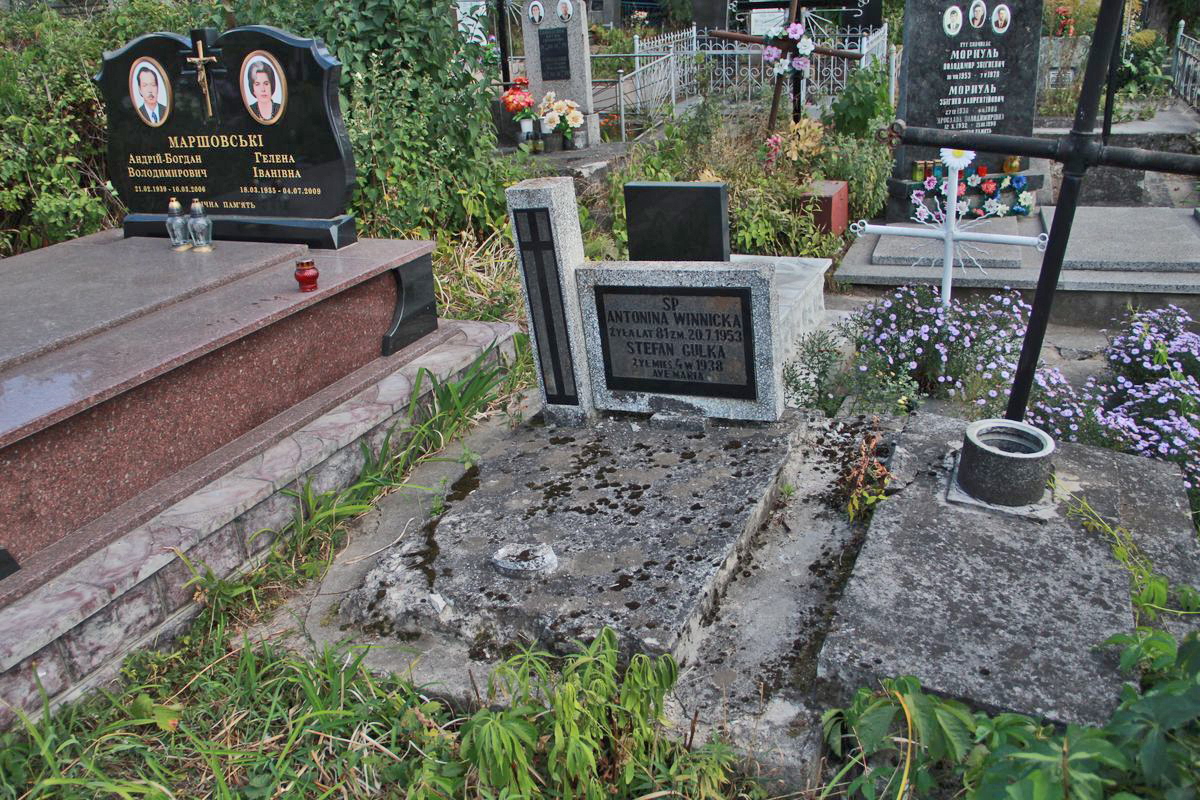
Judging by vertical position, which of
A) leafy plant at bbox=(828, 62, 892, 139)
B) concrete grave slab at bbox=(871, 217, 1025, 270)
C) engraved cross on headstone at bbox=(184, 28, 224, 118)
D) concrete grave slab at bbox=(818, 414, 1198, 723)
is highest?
engraved cross on headstone at bbox=(184, 28, 224, 118)

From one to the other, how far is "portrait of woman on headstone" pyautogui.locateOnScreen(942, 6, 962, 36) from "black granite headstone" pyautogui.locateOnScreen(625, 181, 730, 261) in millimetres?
4451

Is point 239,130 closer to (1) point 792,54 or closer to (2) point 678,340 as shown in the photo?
(2) point 678,340

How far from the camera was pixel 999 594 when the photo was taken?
2.64 meters

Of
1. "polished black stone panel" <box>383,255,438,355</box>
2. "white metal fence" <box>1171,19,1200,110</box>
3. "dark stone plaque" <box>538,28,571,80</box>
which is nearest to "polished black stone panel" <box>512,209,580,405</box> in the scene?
"polished black stone panel" <box>383,255,438,355</box>

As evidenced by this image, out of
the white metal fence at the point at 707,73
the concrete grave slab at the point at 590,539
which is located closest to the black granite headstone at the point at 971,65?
the concrete grave slab at the point at 590,539

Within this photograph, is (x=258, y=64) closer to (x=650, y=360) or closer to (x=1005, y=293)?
(x=650, y=360)

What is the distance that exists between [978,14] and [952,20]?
246 millimetres

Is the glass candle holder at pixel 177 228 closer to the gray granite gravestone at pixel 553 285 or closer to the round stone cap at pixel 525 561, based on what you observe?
the gray granite gravestone at pixel 553 285

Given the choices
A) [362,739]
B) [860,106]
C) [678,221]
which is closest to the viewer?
[362,739]

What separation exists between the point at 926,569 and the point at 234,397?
2.78 meters

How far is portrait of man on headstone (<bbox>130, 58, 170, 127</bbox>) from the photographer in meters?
4.92

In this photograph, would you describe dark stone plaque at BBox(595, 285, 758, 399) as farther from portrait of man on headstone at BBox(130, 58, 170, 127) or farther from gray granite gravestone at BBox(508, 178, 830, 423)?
portrait of man on headstone at BBox(130, 58, 170, 127)

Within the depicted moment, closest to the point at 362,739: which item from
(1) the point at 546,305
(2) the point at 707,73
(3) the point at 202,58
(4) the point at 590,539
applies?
(4) the point at 590,539

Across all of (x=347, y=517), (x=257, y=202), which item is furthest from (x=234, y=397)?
(x=257, y=202)
